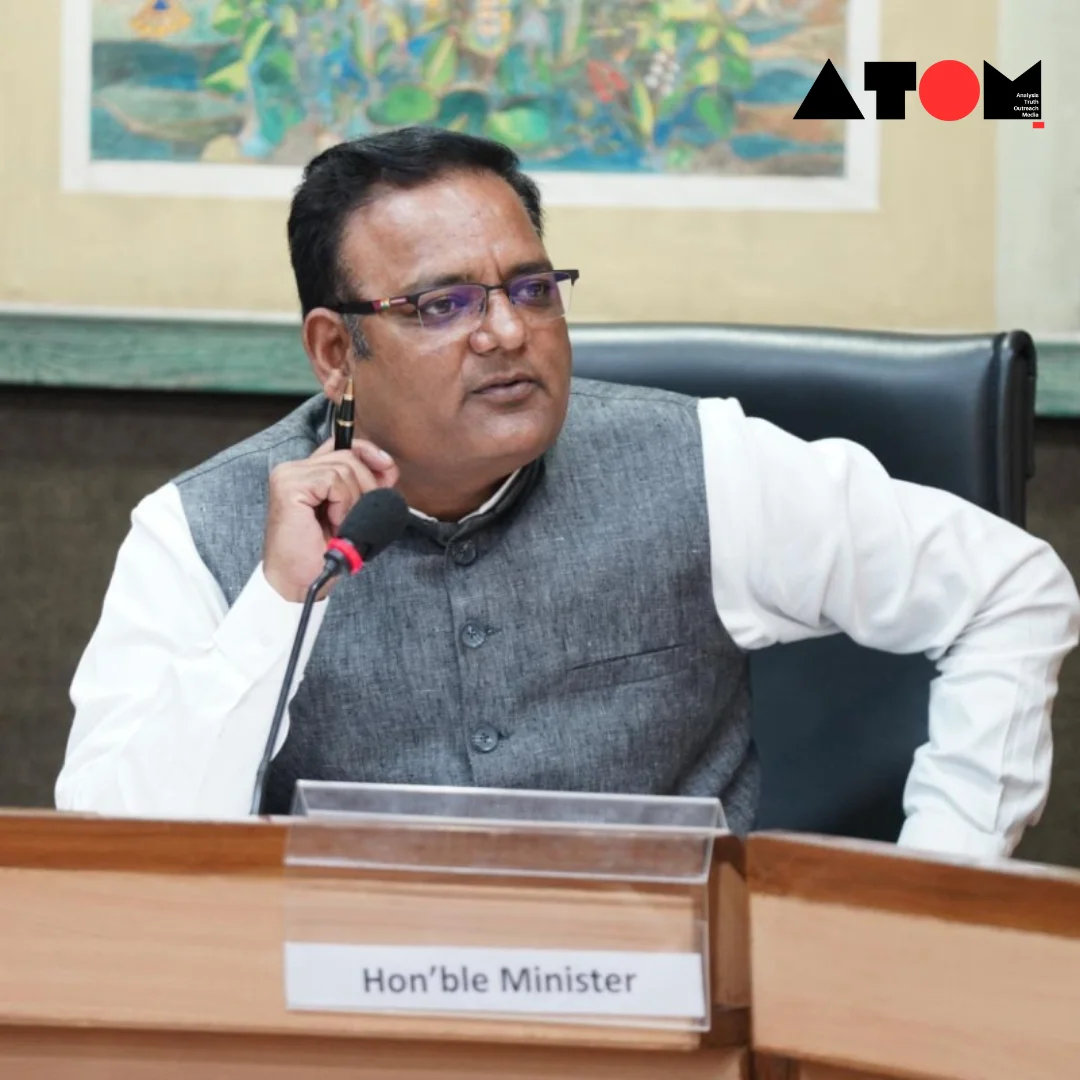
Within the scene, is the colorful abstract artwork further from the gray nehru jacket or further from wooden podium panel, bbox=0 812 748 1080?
wooden podium panel, bbox=0 812 748 1080

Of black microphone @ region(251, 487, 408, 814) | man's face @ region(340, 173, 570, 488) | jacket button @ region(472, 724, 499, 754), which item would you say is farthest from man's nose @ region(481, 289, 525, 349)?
jacket button @ region(472, 724, 499, 754)

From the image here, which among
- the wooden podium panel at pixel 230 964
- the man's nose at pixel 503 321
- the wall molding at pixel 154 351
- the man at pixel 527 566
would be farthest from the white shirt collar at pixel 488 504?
the wooden podium panel at pixel 230 964

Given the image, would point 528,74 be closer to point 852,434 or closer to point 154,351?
point 154,351

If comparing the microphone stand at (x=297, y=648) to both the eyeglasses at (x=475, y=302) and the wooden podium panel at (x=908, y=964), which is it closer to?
the eyeglasses at (x=475, y=302)

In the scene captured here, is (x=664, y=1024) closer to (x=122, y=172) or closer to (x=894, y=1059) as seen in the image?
(x=894, y=1059)

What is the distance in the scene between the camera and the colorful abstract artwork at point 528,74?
1.96 m

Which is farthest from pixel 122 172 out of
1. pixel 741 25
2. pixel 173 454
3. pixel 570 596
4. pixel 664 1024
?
pixel 664 1024

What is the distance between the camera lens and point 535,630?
4.74 feet

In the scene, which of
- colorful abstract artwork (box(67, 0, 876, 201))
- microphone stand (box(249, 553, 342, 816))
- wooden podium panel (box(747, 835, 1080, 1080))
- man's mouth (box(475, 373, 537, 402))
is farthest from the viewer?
colorful abstract artwork (box(67, 0, 876, 201))

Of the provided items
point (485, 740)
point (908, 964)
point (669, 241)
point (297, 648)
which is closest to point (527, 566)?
point (485, 740)

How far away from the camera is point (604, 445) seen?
1522mm

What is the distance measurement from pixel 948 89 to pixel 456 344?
0.89m

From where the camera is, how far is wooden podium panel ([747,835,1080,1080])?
645mm

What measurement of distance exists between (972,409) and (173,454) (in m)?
1.07
